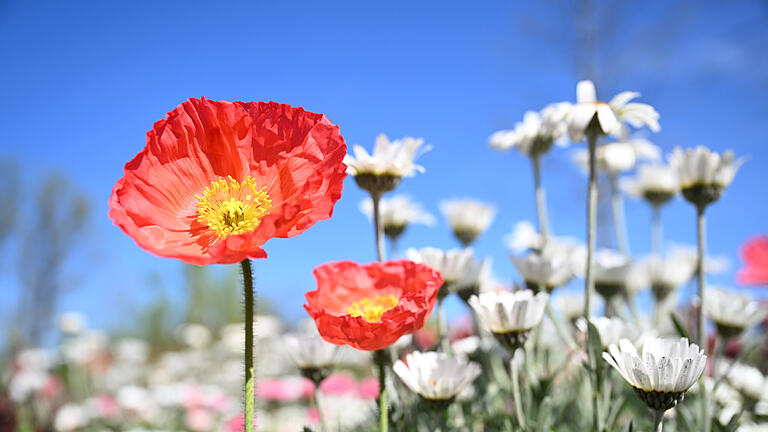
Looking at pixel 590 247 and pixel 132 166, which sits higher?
pixel 132 166

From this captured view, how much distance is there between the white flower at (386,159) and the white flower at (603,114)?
1.16ft

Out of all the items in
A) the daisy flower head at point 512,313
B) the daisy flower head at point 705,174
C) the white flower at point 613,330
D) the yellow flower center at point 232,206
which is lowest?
the white flower at point 613,330

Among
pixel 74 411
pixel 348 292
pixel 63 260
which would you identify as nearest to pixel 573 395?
pixel 348 292

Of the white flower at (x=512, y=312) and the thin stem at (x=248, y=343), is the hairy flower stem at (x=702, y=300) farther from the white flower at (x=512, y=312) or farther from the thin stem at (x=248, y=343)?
the thin stem at (x=248, y=343)

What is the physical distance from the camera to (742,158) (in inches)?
59.0

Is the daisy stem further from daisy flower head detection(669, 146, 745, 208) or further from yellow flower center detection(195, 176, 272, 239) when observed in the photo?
daisy flower head detection(669, 146, 745, 208)

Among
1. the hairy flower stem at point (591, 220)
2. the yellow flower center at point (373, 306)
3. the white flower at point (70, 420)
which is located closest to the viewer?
the yellow flower center at point (373, 306)

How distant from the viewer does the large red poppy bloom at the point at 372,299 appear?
0.95 metres

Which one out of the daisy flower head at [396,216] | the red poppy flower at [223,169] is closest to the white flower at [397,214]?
the daisy flower head at [396,216]

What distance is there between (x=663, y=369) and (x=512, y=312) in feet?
0.99

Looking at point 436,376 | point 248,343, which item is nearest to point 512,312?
point 436,376

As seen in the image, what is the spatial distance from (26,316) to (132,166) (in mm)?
19767

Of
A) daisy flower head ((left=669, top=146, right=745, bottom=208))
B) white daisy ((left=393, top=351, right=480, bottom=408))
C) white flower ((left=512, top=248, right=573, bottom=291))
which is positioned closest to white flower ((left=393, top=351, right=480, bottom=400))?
white daisy ((left=393, top=351, right=480, bottom=408))

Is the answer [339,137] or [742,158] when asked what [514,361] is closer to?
[339,137]
